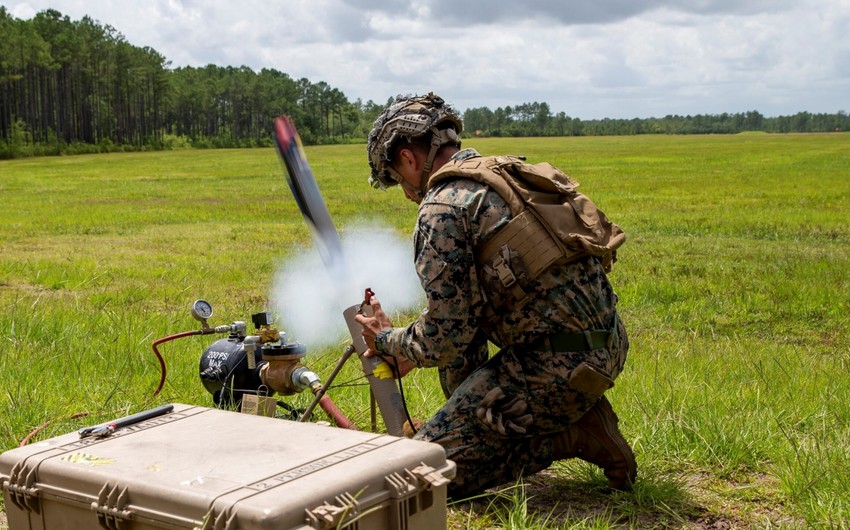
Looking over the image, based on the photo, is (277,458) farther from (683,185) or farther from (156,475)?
(683,185)

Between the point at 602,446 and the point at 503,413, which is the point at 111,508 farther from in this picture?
the point at 602,446

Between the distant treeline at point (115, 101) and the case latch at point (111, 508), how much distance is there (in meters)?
65.5

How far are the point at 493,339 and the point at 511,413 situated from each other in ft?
1.05

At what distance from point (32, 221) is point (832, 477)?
62.0 feet

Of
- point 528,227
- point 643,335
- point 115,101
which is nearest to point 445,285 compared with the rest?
point 528,227

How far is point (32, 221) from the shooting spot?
783 inches

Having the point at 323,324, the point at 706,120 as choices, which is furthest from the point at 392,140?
the point at 706,120

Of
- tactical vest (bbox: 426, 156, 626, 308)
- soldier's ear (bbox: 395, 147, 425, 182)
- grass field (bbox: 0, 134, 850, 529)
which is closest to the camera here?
→ tactical vest (bbox: 426, 156, 626, 308)

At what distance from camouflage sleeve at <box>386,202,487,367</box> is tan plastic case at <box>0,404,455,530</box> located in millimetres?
838

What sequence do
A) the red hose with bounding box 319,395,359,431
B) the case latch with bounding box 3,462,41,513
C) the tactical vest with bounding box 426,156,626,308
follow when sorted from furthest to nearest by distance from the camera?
the red hose with bounding box 319,395,359,431, the tactical vest with bounding box 426,156,626,308, the case latch with bounding box 3,462,41,513

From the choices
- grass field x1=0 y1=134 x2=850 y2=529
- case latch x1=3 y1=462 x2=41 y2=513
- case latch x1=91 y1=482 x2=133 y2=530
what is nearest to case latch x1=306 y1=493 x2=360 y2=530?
case latch x1=91 y1=482 x2=133 y2=530

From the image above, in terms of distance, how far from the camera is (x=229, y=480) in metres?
2.61

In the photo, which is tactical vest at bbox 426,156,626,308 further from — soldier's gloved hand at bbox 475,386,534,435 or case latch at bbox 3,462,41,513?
case latch at bbox 3,462,41,513

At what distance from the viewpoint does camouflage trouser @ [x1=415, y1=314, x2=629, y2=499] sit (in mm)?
3939
